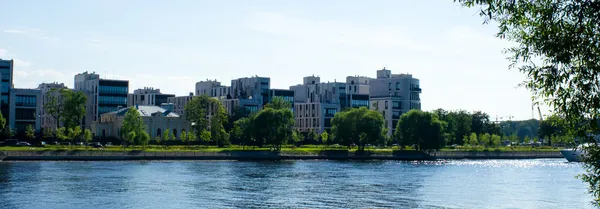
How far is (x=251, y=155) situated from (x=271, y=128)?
499 inches

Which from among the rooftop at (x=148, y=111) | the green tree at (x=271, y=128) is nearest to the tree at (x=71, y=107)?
the rooftop at (x=148, y=111)

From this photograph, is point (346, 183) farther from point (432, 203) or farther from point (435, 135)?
point (435, 135)

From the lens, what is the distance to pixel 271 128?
160 m

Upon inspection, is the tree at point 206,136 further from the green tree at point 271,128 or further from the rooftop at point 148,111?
the rooftop at point 148,111

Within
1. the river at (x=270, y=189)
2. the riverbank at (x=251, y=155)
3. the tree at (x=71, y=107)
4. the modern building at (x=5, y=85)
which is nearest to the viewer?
the river at (x=270, y=189)

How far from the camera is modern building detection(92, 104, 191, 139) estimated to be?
188 meters

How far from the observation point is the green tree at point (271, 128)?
160 metres

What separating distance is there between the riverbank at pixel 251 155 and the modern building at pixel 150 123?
4609 centimetres

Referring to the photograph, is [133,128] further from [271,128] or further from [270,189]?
[270,189]

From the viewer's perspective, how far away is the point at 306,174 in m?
102

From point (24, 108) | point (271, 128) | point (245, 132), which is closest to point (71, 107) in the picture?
point (24, 108)

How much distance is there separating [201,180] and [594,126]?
220 feet

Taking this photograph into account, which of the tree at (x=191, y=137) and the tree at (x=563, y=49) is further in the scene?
the tree at (x=191, y=137)

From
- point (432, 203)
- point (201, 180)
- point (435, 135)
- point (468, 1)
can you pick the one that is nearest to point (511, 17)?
point (468, 1)
